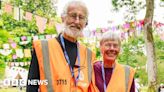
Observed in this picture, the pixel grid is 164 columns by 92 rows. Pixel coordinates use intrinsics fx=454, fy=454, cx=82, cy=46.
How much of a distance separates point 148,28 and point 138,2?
2.07m

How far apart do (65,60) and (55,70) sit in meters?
0.09

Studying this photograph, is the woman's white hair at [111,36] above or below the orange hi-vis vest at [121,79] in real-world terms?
above

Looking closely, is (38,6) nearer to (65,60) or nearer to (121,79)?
(121,79)

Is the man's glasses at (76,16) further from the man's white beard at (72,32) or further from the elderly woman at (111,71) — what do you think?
the elderly woman at (111,71)

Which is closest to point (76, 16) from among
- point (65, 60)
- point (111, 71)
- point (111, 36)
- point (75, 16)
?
point (75, 16)

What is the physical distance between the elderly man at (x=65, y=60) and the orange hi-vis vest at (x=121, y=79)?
34cm

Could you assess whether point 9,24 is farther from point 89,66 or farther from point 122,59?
point 89,66

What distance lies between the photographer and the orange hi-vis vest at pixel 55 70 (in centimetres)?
267

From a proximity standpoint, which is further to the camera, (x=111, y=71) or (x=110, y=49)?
(x=111, y=71)

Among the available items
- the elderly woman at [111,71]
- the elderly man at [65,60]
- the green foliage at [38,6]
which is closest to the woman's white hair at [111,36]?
the elderly woman at [111,71]

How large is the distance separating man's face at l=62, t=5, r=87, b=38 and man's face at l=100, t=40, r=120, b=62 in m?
0.45

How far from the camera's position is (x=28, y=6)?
3422 cm

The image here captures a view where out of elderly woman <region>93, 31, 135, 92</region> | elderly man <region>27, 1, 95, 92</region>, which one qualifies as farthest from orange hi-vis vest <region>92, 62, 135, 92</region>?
elderly man <region>27, 1, 95, 92</region>

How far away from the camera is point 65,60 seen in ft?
8.96
